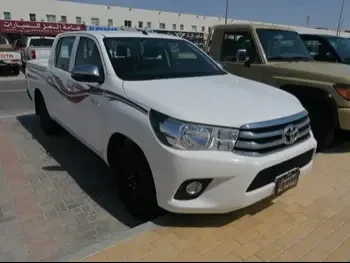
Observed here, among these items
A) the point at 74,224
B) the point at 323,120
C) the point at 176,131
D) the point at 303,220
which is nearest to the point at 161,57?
the point at 176,131

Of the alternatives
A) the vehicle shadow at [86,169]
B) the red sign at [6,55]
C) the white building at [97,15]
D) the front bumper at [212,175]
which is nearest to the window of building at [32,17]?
the white building at [97,15]

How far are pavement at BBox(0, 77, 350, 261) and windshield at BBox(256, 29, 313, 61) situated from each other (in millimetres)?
2092

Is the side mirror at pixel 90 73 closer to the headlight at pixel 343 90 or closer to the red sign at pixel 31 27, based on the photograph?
the headlight at pixel 343 90

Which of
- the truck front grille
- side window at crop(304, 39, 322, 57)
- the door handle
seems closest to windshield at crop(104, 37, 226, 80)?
the door handle

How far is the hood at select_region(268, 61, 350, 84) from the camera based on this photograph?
471 centimetres

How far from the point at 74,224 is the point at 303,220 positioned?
223 cm

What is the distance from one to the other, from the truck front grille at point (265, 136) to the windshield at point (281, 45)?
3096 mm

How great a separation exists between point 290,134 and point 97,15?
54.1 metres

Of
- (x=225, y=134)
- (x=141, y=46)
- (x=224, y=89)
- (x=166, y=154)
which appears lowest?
(x=166, y=154)

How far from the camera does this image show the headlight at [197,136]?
8.37 feet

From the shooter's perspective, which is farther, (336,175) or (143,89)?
(336,175)

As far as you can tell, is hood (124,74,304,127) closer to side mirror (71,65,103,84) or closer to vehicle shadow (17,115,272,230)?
side mirror (71,65,103,84)

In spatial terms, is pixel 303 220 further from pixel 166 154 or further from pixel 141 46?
pixel 141 46

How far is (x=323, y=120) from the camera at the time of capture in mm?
4887
